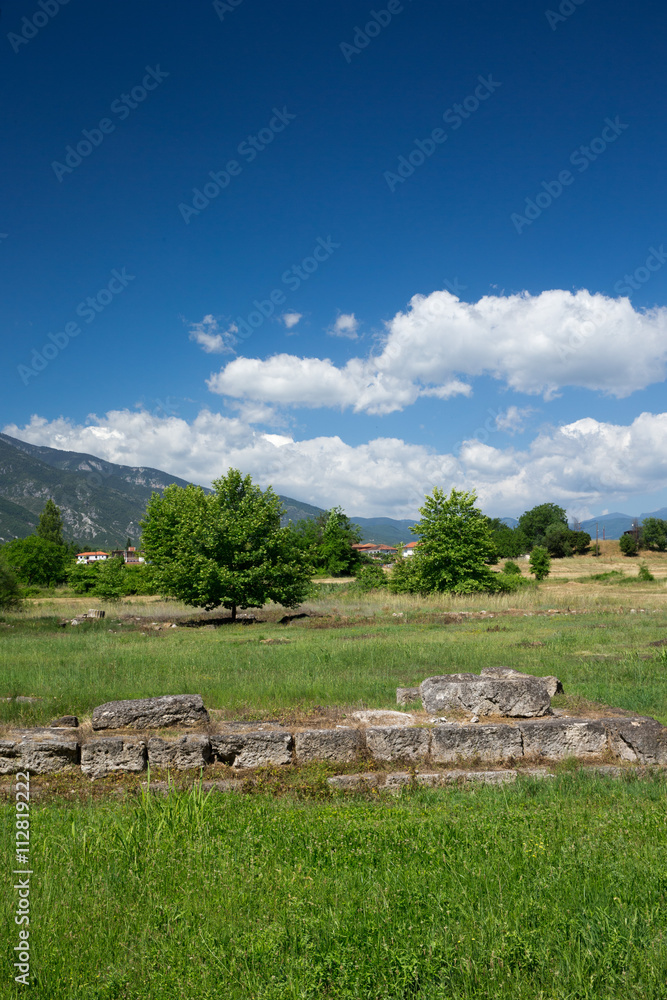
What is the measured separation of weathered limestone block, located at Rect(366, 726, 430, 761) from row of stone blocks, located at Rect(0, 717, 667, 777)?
1cm

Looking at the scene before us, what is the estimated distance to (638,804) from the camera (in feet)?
21.4

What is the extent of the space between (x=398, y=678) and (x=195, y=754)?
6592 millimetres

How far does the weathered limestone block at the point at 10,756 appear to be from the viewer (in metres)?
7.91

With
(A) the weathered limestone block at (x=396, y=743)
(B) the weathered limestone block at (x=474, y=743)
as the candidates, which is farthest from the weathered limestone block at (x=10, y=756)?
(B) the weathered limestone block at (x=474, y=743)

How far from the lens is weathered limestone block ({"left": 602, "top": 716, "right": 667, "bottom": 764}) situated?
838cm

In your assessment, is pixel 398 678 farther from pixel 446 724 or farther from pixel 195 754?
pixel 195 754

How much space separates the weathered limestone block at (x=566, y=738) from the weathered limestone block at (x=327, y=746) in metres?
2.59

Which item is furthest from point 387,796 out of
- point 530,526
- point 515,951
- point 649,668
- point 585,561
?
point 530,526

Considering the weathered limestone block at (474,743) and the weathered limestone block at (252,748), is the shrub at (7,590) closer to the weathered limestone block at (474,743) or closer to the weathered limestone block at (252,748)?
the weathered limestone block at (252,748)

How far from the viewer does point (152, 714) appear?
9.20 m

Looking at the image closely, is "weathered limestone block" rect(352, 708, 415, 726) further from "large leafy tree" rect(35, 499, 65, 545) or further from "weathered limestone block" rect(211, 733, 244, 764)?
"large leafy tree" rect(35, 499, 65, 545)

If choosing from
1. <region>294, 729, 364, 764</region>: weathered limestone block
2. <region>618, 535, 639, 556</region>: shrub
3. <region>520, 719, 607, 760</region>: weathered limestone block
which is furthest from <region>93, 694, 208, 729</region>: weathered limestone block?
<region>618, 535, 639, 556</region>: shrub

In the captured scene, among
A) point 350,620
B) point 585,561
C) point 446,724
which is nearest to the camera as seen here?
point 446,724

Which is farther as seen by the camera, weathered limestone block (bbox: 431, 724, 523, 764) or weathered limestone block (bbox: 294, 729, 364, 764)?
weathered limestone block (bbox: 431, 724, 523, 764)
